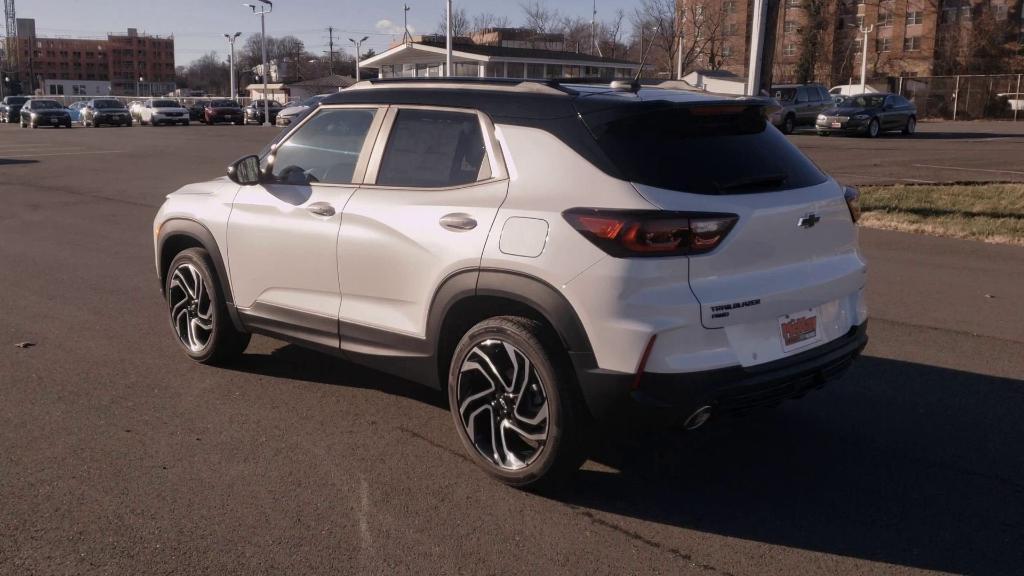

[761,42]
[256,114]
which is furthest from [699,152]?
[256,114]

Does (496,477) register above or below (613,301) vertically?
below

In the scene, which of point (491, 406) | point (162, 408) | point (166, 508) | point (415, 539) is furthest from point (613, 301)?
point (162, 408)

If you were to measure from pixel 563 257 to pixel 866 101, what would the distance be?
33657 millimetres

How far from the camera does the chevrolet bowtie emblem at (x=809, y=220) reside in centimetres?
425

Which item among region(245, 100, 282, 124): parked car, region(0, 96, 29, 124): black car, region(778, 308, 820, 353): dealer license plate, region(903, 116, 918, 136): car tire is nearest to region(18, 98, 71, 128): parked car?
region(245, 100, 282, 124): parked car

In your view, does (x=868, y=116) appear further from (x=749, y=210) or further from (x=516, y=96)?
(x=749, y=210)

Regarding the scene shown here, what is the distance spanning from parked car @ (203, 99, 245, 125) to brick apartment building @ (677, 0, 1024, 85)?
106 feet

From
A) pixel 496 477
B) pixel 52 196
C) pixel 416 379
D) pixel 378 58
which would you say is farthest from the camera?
pixel 378 58

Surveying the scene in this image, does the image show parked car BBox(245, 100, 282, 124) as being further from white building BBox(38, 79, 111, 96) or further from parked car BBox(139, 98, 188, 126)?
white building BBox(38, 79, 111, 96)

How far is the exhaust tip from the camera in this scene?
390 centimetres

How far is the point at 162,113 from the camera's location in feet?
174

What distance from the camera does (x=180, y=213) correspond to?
240 inches

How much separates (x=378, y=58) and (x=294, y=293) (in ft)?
176

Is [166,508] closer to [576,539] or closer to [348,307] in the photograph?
[348,307]
